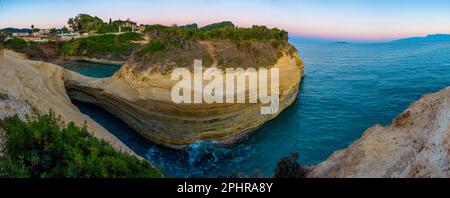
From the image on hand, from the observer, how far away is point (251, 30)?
4416 cm

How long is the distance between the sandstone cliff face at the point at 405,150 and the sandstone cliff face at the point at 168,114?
16950 mm

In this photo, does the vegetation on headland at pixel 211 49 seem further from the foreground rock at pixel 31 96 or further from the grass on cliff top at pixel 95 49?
the grass on cliff top at pixel 95 49

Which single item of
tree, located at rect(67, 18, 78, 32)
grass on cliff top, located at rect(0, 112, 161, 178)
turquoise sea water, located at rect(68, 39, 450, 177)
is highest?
tree, located at rect(67, 18, 78, 32)

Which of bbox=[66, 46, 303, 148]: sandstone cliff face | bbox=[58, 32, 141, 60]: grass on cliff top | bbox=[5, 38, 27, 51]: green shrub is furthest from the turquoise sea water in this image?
bbox=[5, 38, 27, 51]: green shrub

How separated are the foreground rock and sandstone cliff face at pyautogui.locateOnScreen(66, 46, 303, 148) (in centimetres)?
421

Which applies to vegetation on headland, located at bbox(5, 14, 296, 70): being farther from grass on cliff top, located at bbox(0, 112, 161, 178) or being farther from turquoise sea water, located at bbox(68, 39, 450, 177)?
grass on cliff top, located at bbox(0, 112, 161, 178)

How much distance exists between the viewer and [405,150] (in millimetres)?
10102

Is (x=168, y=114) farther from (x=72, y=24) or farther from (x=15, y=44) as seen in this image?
(x=72, y=24)

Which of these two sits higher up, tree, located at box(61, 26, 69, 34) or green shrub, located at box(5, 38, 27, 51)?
tree, located at box(61, 26, 69, 34)

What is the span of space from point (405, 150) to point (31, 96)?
27088mm

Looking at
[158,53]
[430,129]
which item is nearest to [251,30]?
[158,53]

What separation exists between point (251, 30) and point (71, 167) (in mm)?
36797

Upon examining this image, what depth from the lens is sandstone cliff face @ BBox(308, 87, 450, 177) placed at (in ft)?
30.5
